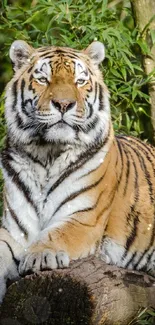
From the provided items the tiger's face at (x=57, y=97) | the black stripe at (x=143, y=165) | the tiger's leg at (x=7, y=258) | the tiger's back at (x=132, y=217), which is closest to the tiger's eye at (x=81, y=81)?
the tiger's face at (x=57, y=97)

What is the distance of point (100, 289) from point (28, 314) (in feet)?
1.14

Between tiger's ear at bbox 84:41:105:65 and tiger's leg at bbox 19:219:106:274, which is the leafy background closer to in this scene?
tiger's ear at bbox 84:41:105:65

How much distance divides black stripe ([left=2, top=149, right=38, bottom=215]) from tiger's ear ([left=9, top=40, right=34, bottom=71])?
50cm

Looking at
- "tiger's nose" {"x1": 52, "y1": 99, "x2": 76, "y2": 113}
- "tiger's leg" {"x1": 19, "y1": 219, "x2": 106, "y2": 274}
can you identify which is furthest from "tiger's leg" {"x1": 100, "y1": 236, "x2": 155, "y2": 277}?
"tiger's nose" {"x1": 52, "y1": 99, "x2": 76, "y2": 113}

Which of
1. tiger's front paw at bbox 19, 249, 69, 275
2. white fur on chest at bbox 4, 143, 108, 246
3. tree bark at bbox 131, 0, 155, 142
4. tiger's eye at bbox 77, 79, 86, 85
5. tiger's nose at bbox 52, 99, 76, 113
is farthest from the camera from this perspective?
tree bark at bbox 131, 0, 155, 142

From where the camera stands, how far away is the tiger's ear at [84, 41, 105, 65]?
5797mm

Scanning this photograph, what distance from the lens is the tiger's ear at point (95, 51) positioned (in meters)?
5.80

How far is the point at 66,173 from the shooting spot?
543 cm

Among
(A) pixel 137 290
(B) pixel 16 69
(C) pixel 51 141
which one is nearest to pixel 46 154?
(C) pixel 51 141

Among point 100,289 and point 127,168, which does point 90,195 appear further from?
point 100,289

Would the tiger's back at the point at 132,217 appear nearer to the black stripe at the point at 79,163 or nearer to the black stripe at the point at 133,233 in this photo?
the black stripe at the point at 133,233

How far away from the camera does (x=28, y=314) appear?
458 cm

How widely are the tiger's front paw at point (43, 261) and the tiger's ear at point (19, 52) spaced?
126cm

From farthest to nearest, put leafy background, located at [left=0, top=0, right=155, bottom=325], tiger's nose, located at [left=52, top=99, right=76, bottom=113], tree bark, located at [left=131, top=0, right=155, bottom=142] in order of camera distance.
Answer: tree bark, located at [left=131, top=0, right=155, bottom=142] → leafy background, located at [left=0, top=0, right=155, bottom=325] → tiger's nose, located at [left=52, top=99, right=76, bottom=113]
